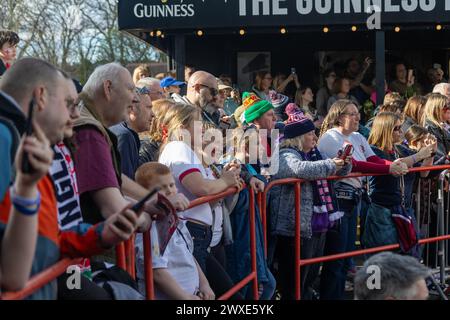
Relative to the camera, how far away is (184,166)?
5.54 metres

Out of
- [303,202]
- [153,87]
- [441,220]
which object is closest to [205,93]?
[153,87]

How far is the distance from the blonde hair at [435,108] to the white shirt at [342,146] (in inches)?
65.1

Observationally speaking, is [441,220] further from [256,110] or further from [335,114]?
[256,110]

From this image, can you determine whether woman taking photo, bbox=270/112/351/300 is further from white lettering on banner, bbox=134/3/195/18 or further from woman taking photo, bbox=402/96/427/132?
white lettering on banner, bbox=134/3/195/18

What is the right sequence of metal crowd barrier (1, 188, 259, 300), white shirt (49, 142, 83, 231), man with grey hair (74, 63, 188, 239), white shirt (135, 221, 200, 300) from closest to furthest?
metal crowd barrier (1, 188, 259, 300), white shirt (49, 142, 83, 231), man with grey hair (74, 63, 188, 239), white shirt (135, 221, 200, 300)

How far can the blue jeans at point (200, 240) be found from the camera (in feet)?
18.1

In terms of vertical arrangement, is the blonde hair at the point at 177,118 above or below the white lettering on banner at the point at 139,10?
below

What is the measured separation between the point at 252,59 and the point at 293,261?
8039 millimetres

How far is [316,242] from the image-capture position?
285 inches

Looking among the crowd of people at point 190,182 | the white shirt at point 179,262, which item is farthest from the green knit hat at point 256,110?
the white shirt at point 179,262

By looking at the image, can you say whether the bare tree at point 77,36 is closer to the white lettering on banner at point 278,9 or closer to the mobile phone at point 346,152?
the white lettering on banner at point 278,9

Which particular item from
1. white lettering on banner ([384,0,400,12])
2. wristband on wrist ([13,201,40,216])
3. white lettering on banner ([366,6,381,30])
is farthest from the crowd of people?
white lettering on banner ([384,0,400,12])

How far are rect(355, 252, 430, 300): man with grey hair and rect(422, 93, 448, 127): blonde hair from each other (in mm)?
5504

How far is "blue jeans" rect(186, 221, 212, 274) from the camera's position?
5.53m
